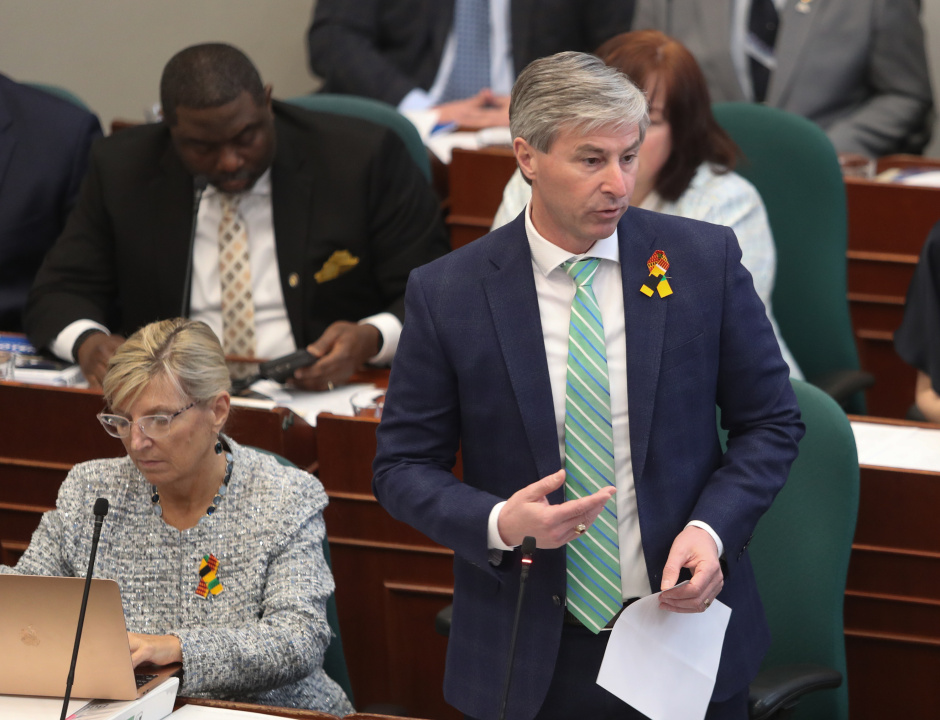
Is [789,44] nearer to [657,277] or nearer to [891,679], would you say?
[891,679]

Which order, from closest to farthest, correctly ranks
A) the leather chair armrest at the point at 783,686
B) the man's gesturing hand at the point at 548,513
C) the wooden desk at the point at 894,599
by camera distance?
the man's gesturing hand at the point at 548,513 < the leather chair armrest at the point at 783,686 < the wooden desk at the point at 894,599

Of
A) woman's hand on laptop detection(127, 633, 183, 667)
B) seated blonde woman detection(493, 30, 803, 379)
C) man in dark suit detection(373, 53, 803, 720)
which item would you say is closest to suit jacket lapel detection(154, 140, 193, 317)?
seated blonde woman detection(493, 30, 803, 379)

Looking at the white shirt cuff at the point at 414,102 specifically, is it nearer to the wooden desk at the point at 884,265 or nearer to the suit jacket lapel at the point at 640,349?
the wooden desk at the point at 884,265

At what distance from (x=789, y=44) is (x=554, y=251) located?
2.47 meters

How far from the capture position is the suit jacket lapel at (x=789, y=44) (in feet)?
11.7

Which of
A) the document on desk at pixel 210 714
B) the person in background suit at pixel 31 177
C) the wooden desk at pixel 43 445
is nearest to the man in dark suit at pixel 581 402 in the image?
the document on desk at pixel 210 714

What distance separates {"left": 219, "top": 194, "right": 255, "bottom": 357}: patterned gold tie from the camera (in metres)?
2.64

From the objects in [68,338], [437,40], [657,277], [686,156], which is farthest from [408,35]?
[657,277]

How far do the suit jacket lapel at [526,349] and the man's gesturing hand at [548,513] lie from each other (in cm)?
10

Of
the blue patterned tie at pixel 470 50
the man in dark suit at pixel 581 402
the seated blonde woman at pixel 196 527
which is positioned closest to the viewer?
the man in dark suit at pixel 581 402

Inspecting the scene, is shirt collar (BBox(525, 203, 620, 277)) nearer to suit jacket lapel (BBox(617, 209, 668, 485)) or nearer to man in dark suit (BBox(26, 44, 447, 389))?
suit jacket lapel (BBox(617, 209, 668, 485))

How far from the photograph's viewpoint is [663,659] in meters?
1.39

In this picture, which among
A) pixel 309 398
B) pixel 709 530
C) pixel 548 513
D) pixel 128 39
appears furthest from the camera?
pixel 128 39

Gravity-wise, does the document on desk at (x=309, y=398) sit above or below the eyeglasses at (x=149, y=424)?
below
